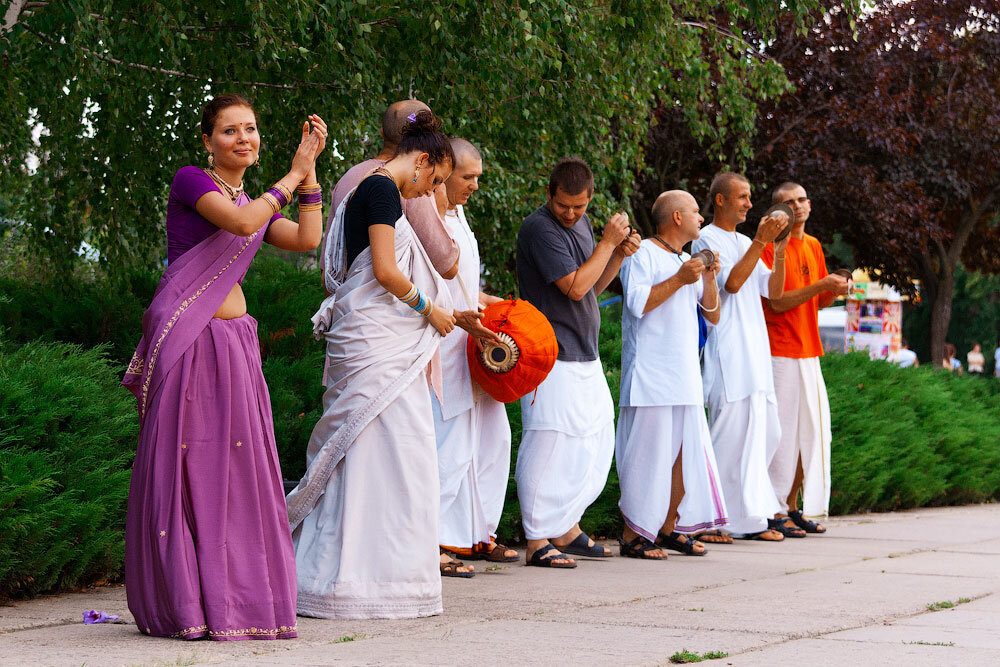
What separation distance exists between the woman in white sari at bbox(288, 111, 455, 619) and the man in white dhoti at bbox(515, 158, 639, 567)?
167 cm

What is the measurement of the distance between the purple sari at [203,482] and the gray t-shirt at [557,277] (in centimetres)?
250

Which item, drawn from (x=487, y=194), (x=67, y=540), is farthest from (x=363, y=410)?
(x=487, y=194)

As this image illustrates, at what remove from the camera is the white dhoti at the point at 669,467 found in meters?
7.68

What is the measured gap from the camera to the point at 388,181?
5227mm

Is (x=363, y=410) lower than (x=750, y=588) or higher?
higher

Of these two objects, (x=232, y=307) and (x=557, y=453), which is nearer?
(x=232, y=307)

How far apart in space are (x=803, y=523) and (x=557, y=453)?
2907 mm

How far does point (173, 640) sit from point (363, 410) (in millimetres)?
1151

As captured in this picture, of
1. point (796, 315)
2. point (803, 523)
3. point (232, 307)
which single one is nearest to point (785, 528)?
point (803, 523)

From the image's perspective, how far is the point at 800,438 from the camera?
9180 mm

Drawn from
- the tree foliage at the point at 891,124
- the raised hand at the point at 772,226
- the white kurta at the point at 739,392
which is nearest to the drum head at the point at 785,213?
the raised hand at the point at 772,226

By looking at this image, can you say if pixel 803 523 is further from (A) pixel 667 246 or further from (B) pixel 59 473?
(B) pixel 59 473

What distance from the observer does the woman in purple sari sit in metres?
4.57

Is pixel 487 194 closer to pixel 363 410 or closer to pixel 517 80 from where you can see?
pixel 517 80
